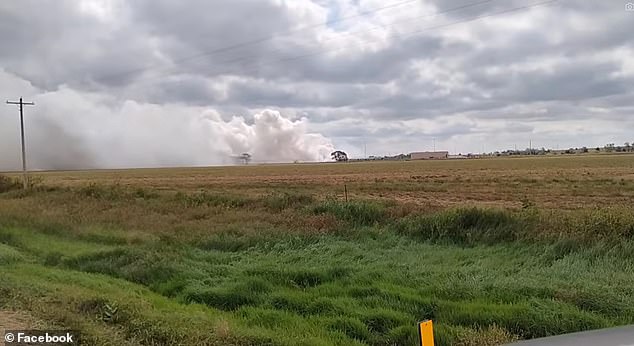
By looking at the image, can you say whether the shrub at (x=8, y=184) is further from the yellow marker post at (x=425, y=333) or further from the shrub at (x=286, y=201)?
the yellow marker post at (x=425, y=333)

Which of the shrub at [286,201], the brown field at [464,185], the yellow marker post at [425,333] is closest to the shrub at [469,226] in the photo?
the shrub at [286,201]

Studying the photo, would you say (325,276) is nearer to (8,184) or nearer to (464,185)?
(464,185)

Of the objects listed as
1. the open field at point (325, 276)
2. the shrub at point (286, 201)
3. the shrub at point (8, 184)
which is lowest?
the open field at point (325, 276)

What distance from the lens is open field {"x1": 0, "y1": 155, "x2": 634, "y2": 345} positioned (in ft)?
22.6

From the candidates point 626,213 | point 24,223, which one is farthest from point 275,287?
point 24,223

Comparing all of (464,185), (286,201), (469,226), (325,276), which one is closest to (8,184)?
(286,201)

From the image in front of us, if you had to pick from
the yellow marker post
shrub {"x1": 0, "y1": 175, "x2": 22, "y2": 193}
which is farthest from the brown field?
the yellow marker post

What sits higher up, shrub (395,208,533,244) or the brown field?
A: shrub (395,208,533,244)

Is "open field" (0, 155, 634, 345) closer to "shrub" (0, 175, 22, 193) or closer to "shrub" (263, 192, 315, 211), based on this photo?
"shrub" (263, 192, 315, 211)

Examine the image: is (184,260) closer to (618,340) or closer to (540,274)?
(540,274)

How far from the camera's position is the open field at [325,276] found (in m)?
6.89

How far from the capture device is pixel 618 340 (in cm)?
281

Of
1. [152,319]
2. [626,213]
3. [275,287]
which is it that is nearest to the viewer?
[152,319]

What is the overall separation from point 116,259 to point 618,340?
11.6 metres
